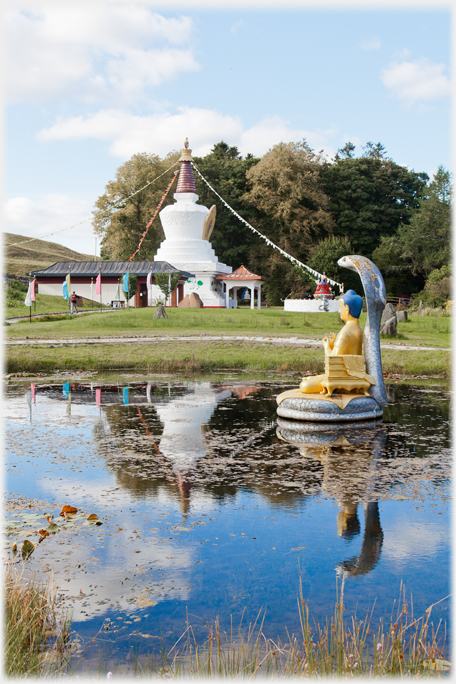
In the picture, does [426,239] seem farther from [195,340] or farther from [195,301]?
[195,340]

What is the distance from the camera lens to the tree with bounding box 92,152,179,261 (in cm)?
4841

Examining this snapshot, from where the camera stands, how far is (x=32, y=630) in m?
3.57

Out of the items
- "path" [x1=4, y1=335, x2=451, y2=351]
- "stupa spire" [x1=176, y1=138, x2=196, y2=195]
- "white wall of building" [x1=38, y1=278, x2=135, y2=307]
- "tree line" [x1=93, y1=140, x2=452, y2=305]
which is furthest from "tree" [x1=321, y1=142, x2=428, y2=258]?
"path" [x1=4, y1=335, x2=451, y2=351]

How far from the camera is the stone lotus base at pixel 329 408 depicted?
9.34 m

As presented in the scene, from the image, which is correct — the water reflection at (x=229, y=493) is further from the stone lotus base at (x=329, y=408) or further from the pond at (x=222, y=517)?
the stone lotus base at (x=329, y=408)

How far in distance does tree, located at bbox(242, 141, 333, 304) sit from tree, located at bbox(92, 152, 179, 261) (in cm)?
761

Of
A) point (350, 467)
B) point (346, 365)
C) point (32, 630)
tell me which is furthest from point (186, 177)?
point (32, 630)

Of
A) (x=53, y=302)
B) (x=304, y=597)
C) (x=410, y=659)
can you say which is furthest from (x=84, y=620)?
(x=53, y=302)

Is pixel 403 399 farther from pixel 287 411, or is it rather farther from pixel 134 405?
pixel 134 405

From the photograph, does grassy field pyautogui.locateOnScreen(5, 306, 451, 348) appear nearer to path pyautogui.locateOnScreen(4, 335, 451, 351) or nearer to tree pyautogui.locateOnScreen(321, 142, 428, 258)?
path pyautogui.locateOnScreen(4, 335, 451, 351)

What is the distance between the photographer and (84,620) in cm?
383

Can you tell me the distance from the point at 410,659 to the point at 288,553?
1.59 meters

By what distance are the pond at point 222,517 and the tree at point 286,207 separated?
37993 mm

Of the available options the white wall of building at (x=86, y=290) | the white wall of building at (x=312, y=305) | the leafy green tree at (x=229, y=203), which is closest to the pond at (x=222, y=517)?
the white wall of building at (x=312, y=305)
